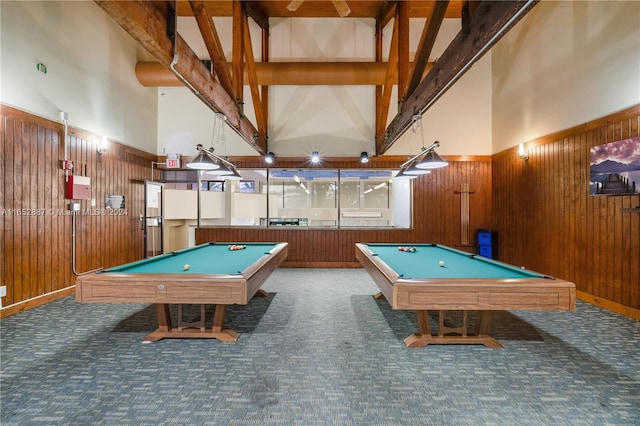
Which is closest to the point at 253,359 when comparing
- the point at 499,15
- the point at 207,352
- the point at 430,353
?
the point at 207,352

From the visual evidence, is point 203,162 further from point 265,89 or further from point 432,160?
point 265,89

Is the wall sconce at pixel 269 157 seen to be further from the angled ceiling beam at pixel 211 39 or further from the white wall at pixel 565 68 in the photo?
the white wall at pixel 565 68

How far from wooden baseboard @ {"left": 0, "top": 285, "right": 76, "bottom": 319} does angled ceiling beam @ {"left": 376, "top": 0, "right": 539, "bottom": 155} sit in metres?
5.67

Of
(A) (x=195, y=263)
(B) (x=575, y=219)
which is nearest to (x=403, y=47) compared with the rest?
(B) (x=575, y=219)

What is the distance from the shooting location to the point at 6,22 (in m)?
3.41

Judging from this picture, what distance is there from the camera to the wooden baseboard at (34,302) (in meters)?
3.37

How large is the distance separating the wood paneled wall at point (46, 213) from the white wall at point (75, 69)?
30cm

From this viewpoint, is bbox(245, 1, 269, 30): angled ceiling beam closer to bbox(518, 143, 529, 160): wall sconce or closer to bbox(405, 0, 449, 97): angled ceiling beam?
bbox(405, 0, 449, 97): angled ceiling beam

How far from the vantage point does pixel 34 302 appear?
3689 mm

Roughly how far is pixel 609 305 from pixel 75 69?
8653mm

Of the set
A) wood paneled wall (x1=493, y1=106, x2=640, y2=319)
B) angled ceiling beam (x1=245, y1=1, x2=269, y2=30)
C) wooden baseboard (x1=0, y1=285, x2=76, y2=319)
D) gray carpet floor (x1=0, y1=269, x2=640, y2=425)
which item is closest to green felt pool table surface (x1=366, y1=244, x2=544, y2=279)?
gray carpet floor (x1=0, y1=269, x2=640, y2=425)

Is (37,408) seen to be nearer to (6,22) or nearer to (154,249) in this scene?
(6,22)

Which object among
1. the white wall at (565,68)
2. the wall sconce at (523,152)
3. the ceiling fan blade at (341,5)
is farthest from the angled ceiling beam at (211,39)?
the wall sconce at (523,152)

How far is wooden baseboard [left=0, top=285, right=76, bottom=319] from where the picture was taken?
337cm
